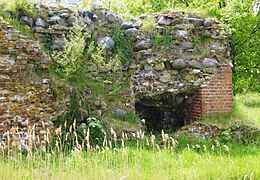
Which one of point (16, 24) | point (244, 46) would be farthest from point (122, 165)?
point (244, 46)

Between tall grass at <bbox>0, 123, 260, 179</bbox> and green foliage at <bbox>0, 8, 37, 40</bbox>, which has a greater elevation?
green foliage at <bbox>0, 8, 37, 40</bbox>

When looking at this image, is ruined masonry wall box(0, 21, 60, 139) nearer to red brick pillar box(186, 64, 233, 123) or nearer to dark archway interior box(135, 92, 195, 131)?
dark archway interior box(135, 92, 195, 131)

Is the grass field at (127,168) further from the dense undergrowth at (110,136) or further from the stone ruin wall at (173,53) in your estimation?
the stone ruin wall at (173,53)

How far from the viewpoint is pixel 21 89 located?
747 cm

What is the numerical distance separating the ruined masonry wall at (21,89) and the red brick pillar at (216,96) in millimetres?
3793

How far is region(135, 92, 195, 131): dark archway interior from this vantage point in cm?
988

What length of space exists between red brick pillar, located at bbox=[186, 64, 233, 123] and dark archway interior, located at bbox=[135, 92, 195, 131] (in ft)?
1.25

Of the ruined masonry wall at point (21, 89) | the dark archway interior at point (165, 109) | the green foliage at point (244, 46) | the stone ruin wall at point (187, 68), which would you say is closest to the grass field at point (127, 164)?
the ruined masonry wall at point (21, 89)

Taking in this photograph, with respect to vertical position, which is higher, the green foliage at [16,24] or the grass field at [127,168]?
the green foliage at [16,24]

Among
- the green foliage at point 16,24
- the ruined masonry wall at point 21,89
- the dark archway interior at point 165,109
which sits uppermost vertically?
the green foliage at point 16,24

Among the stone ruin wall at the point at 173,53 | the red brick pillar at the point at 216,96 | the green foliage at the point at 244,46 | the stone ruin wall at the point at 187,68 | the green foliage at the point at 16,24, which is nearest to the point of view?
the green foliage at the point at 16,24

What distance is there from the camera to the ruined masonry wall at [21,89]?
7309 millimetres

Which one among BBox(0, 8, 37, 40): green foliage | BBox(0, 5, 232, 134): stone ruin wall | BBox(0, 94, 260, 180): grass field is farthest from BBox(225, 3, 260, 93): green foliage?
BBox(0, 8, 37, 40): green foliage

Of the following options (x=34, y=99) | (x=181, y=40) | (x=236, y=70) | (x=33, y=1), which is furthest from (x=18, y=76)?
(x=236, y=70)
